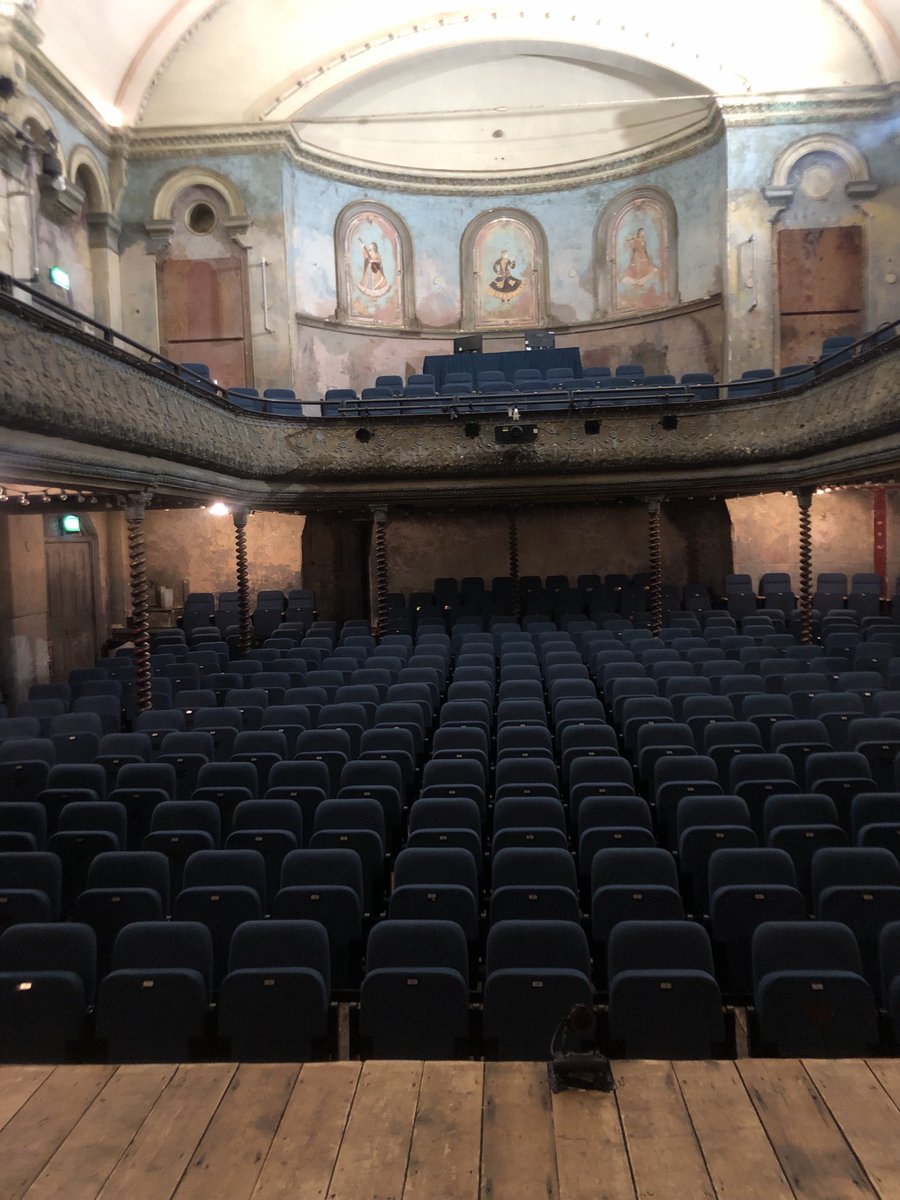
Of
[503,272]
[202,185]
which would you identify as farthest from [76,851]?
[503,272]

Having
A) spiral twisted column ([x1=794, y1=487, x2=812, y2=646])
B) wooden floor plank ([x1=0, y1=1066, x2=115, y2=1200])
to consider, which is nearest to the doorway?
spiral twisted column ([x1=794, y1=487, x2=812, y2=646])

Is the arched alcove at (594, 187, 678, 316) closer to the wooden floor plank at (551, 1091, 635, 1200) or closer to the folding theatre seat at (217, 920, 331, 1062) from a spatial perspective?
the folding theatre seat at (217, 920, 331, 1062)

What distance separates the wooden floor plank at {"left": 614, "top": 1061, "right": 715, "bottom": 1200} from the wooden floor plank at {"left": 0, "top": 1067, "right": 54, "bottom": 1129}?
196 centimetres

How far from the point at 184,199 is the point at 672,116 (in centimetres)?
1228

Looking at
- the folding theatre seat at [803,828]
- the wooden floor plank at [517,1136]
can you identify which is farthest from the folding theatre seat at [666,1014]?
the folding theatre seat at [803,828]

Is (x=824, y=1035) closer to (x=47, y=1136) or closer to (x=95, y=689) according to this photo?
(x=47, y=1136)

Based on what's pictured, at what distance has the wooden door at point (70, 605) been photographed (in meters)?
16.9

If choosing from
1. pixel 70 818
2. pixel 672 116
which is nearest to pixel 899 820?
pixel 70 818

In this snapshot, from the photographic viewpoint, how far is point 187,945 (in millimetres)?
4598

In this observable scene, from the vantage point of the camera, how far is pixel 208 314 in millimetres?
21688

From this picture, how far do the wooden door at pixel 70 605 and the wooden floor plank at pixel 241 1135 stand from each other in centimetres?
1494

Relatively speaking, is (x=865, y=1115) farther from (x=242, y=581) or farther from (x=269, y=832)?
(x=242, y=581)

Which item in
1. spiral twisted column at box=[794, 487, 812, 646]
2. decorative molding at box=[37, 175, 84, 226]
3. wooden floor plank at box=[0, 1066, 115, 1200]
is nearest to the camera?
wooden floor plank at box=[0, 1066, 115, 1200]

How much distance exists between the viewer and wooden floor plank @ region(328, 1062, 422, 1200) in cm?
251
